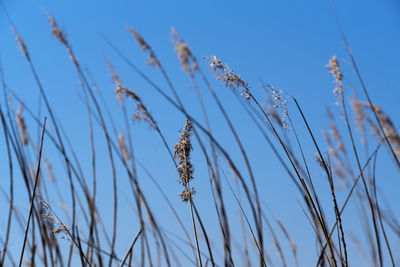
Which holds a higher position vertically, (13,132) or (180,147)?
(13,132)

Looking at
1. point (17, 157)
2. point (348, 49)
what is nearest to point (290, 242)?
point (348, 49)

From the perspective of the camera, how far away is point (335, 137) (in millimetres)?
2617

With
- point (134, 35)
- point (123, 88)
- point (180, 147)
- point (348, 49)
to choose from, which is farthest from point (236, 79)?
point (134, 35)

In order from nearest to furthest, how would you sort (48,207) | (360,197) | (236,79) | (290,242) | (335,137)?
(236,79) < (48,207) < (360,197) < (335,137) < (290,242)

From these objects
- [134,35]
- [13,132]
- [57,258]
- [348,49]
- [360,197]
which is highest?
[134,35]

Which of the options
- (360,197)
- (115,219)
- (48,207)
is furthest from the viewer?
(360,197)

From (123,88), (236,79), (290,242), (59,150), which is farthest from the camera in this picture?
(290,242)

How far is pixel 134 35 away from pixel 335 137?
50.8 inches

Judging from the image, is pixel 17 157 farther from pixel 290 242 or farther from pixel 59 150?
pixel 290 242

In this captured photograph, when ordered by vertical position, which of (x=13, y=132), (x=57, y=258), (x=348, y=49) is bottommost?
(x=57, y=258)

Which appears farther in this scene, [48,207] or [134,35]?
[134,35]

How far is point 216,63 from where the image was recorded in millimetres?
1337

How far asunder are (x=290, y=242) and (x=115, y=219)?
1.25 m

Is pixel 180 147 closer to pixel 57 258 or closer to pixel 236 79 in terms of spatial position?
pixel 236 79
